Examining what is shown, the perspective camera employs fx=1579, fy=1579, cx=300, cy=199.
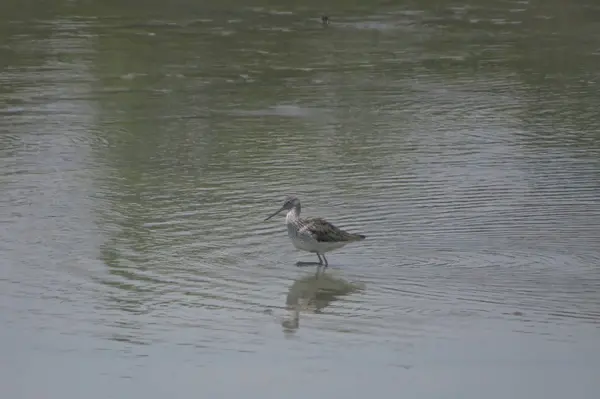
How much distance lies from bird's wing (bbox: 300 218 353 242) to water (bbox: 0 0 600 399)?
27 centimetres

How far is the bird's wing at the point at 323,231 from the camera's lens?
46.1ft

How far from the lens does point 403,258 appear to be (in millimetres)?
14094

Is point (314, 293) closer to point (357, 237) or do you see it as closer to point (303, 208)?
point (357, 237)

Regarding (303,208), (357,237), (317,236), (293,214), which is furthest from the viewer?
(303,208)

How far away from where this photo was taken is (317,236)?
553 inches

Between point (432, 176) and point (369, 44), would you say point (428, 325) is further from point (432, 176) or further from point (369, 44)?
point (369, 44)

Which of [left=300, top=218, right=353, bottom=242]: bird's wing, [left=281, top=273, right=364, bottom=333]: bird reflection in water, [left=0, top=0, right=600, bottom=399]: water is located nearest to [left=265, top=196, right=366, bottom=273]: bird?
[left=300, top=218, right=353, bottom=242]: bird's wing

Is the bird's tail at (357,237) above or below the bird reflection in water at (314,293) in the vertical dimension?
above

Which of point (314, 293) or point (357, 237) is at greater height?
point (357, 237)

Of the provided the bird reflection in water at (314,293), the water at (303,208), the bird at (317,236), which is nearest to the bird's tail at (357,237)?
the bird at (317,236)

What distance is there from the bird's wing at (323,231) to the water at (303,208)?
0.89 ft

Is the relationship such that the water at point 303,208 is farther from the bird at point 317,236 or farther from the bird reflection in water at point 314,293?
the bird at point 317,236

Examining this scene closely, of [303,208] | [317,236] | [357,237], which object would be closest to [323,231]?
[317,236]

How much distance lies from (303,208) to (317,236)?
6.26 feet
